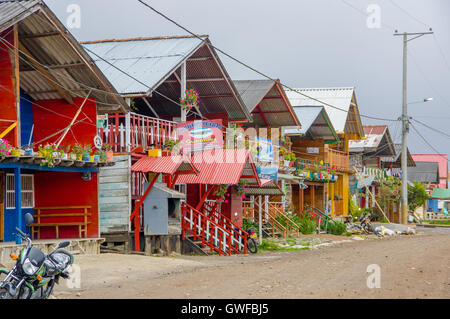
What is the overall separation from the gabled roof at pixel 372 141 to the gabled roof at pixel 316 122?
8.94m

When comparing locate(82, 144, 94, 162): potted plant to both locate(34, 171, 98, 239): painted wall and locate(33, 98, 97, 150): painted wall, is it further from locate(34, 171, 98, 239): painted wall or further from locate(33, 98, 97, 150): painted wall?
locate(34, 171, 98, 239): painted wall

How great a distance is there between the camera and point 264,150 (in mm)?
29125

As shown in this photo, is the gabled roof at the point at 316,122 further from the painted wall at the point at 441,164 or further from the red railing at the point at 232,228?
the painted wall at the point at 441,164

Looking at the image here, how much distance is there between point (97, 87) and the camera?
20.1m

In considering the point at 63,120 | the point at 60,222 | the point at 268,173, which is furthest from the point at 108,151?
the point at 268,173

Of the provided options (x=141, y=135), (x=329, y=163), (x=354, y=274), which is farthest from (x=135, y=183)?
(x=329, y=163)

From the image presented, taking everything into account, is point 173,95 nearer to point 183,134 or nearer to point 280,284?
point 183,134

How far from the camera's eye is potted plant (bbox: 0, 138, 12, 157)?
1619cm

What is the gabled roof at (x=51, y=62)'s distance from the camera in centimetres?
1780

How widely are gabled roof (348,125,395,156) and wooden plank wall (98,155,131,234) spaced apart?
101 ft

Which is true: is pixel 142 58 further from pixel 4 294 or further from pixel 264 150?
pixel 4 294

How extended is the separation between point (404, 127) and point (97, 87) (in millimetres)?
26247

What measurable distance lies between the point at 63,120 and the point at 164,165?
324cm

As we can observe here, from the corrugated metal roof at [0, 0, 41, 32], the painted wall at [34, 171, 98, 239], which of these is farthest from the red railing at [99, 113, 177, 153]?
the corrugated metal roof at [0, 0, 41, 32]
